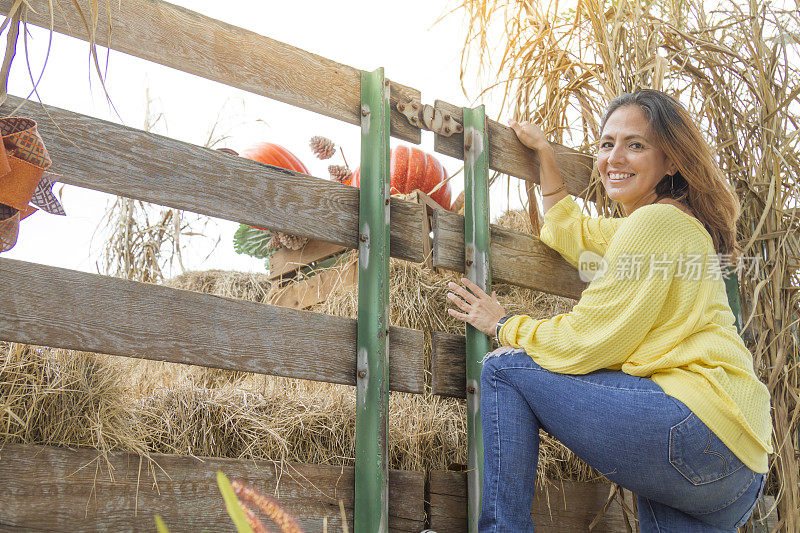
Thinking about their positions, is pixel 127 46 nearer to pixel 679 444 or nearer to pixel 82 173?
pixel 82 173

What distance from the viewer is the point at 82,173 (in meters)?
1.65

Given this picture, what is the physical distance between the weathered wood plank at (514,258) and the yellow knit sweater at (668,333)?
0.52 metres

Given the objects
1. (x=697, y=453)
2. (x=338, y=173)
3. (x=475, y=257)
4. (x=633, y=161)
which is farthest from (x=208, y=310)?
(x=338, y=173)

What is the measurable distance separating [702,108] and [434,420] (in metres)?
1.61

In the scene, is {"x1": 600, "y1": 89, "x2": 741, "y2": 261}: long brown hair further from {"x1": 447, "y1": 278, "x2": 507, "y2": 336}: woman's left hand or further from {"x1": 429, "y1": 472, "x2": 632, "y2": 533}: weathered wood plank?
{"x1": 429, "y1": 472, "x2": 632, "y2": 533}: weathered wood plank

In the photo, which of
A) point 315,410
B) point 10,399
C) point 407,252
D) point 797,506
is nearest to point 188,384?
point 315,410

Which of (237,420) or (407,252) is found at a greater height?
(407,252)

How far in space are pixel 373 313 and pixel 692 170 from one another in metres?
0.99

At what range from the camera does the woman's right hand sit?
2.59 metres

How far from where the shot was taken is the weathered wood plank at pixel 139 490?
4.82ft

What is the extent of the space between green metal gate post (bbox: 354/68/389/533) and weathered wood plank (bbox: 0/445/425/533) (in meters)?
0.06

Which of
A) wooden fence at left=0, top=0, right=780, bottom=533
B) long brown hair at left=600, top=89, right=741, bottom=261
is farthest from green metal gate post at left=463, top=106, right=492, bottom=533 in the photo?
long brown hair at left=600, top=89, right=741, bottom=261

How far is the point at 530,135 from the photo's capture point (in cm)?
260

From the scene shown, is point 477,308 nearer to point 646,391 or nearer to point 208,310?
point 646,391
